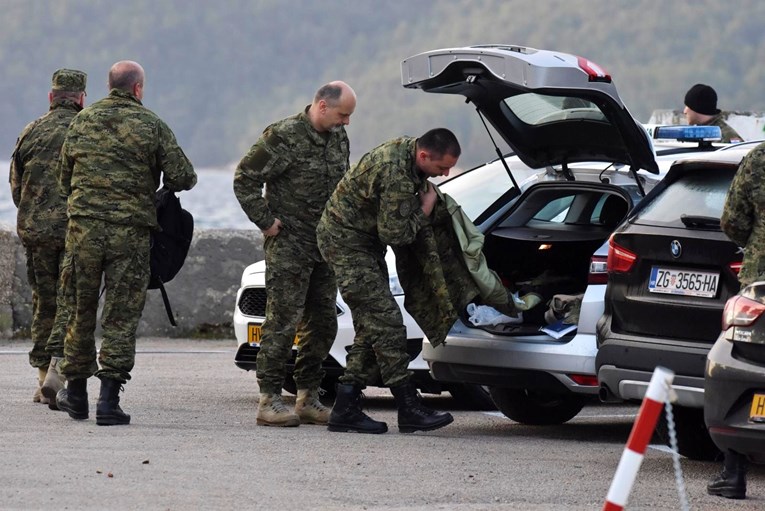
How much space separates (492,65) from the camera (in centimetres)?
817

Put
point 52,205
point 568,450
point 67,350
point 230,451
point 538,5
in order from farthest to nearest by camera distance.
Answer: point 538,5 → point 52,205 → point 67,350 → point 568,450 → point 230,451

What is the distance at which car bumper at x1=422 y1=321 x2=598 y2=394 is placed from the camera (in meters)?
8.01

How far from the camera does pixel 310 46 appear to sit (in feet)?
471

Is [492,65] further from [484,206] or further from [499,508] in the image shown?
[499,508]

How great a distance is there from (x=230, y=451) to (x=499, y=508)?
1.80 metres

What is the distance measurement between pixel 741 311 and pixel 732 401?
38cm

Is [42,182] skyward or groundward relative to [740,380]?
skyward

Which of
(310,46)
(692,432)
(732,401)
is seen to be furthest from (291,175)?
(310,46)

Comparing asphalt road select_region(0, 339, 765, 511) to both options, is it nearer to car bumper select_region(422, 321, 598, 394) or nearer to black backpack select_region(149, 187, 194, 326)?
car bumper select_region(422, 321, 598, 394)

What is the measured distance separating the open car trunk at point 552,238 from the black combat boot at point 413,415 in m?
0.95

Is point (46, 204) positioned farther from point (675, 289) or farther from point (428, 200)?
point (675, 289)

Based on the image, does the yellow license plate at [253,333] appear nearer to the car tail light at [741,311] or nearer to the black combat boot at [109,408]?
the black combat boot at [109,408]

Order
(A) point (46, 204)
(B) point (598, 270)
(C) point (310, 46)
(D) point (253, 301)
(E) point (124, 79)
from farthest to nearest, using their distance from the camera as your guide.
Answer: (C) point (310, 46)
(D) point (253, 301)
(A) point (46, 204)
(E) point (124, 79)
(B) point (598, 270)

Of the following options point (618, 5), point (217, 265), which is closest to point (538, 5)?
point (618, 5)
